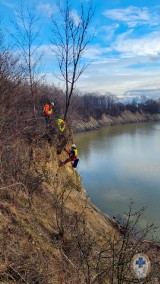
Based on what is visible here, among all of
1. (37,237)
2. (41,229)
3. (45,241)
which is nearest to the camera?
(37,237)

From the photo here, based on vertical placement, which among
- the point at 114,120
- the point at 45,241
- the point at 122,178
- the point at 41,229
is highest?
the point at 114,120

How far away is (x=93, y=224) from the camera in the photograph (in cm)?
866

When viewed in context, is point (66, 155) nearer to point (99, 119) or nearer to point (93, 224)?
point (93, 224)

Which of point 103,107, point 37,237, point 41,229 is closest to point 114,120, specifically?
point 103,107

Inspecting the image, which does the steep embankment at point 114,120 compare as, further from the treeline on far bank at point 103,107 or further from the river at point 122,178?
the river at point 122,178

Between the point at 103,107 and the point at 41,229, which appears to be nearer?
the point at 41,229

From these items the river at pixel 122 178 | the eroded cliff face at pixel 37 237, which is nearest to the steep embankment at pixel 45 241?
the eroded cliff face at pixel 37 237

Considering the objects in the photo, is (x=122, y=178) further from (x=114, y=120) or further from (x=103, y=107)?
(x=103, y=107)

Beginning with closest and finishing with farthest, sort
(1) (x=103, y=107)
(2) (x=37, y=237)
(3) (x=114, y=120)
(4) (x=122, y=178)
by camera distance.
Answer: (2) (x=37, y=237), (4) (x=122, y=178), (3) (x=114, y=120), (1) (x=103, y=107)

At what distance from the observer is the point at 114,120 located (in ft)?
230

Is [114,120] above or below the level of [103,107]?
below

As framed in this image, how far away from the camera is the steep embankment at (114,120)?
56231 mm

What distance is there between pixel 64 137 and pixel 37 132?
2130mm

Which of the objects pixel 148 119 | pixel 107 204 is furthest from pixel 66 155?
pixel 148 119
